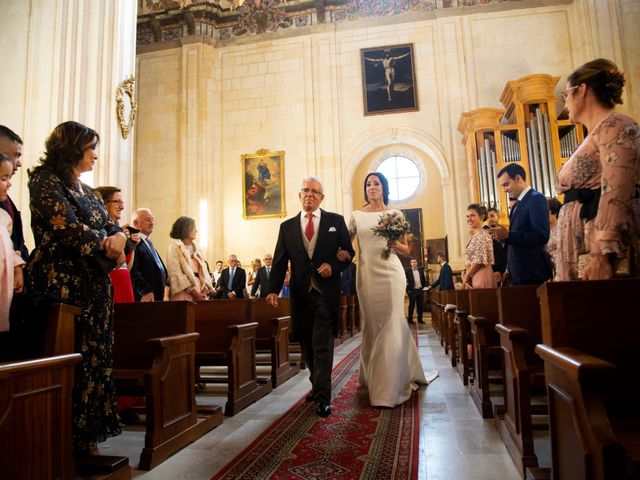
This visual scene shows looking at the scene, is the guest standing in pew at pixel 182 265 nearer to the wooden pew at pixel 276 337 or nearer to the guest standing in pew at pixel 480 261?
the wooden pew at pixel 276 337

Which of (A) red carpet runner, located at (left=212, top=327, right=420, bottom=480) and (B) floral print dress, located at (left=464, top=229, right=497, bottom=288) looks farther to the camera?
(B) floral print dress, located at (left=464, top=229, right=497, bottom=288)

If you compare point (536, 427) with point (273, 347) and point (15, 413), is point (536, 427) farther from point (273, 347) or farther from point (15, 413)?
point (15, 413)

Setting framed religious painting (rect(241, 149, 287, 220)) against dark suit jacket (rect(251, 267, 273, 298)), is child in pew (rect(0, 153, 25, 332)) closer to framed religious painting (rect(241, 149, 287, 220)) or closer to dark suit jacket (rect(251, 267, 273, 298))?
dark suit jacket (rect(251, 267, 273, 298))

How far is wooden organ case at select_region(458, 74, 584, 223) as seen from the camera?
34.2 ft

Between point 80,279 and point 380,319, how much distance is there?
7.90ft

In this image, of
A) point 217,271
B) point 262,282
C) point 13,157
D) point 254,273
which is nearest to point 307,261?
point 13,157

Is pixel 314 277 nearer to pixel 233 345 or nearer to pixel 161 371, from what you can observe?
pixel 233 345

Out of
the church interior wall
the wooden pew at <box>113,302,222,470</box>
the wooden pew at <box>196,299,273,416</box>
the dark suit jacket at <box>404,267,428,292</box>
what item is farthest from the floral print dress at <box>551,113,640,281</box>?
the dark suit jacket at <box>404,267,428,292</box>

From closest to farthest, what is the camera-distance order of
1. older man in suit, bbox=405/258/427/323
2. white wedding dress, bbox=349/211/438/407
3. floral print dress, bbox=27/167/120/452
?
floral print dress, bbox=27/167/120/452, white wedding dress, bbox=349/211/438/407, older man in suit, bbox=405/258/427/323

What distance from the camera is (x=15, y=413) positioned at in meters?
1.71

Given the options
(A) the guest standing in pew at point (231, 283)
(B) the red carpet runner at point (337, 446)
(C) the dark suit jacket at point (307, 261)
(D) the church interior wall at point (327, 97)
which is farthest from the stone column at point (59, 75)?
(D) the church interior wall at point (327, 97)

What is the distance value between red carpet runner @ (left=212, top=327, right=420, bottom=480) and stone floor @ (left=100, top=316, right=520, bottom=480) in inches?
3.4

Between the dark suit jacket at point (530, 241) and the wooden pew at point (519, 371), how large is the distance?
75 cm

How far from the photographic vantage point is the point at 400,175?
14.9 meters
